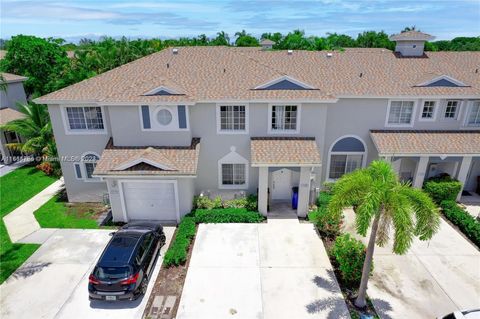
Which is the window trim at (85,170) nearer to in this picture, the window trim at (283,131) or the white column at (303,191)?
the window trim at (283,131)

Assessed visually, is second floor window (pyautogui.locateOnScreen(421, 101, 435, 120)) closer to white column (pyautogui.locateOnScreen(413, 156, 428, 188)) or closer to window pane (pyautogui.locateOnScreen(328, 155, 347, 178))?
white column (pyautogui.locateOnScreen(413, 156, 428, 188))

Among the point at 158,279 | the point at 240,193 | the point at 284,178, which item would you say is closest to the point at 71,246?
the point at 158,279

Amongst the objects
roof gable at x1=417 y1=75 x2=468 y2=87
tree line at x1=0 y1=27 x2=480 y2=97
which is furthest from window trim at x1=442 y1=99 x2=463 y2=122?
tree line at x1=0 y1=27 x2=480 y2=97

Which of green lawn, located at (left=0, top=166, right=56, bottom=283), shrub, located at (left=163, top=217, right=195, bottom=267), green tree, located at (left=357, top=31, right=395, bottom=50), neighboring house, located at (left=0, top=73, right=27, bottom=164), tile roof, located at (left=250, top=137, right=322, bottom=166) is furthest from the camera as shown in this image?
green tree, located at (left=357, top=31, right=395, bottom=50)

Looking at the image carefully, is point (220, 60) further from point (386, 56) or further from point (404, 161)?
point (404, 161)

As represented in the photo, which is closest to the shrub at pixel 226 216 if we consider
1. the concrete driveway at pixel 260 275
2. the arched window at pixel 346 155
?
the concrete driveway at pixel 260 275
